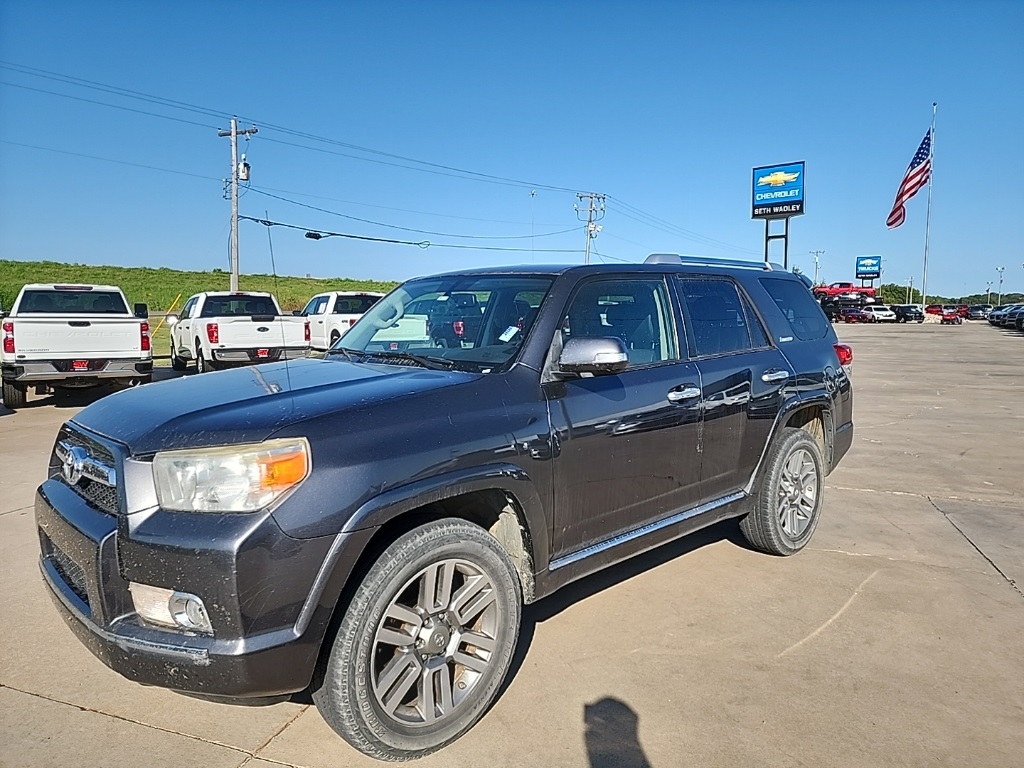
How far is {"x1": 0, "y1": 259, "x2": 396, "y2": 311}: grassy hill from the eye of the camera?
5797 cm

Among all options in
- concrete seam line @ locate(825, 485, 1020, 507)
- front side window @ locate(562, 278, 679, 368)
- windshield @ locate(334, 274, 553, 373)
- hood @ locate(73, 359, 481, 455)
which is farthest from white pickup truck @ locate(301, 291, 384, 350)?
hood @ locate(73, 359, 481, 455)

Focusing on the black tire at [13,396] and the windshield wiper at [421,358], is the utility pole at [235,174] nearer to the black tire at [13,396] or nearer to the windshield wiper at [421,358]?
the black tire at [13,396]

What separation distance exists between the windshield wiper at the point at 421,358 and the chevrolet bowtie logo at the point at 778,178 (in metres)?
42.1

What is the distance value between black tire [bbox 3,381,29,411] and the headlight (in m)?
10.1

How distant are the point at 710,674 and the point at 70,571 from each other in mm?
2674

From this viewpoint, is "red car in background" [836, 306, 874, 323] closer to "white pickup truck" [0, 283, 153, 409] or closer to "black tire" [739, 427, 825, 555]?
"white pickup truck" [0, 283, 153, 409]

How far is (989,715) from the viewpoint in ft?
9.92

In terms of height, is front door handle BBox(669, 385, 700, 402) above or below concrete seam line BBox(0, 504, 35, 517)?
above

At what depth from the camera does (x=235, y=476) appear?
2.41m

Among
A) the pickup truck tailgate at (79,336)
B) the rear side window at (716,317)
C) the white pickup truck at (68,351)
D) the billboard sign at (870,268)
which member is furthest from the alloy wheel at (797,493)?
the billboard sign at (870,268)

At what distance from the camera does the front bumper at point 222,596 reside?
231 centimetres

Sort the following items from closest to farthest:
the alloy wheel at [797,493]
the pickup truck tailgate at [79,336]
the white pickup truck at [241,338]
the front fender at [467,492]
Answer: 1. the front fender at [467,492]
2. the alloy wheel at [797,493]
3. the pickup truck tailgate at [79,336]
4. the white pickup truck at [241,338]

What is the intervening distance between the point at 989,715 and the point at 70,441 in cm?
391

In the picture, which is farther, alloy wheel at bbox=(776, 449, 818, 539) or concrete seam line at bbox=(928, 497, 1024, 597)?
alloy wheel at bbox=(776, 449, 818, 539)
